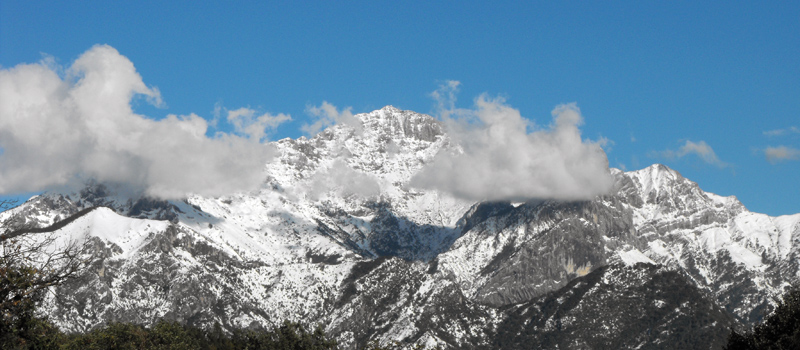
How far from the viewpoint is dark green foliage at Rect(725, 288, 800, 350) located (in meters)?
138

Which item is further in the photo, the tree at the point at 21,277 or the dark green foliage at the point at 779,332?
the dark green foliage at the point at 779,332

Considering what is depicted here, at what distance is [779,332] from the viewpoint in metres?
144

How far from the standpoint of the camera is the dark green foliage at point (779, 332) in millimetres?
137875

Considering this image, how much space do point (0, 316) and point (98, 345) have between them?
384ft

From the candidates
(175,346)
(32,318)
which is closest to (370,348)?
(175,346)

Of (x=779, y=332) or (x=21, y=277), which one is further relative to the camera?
(x=779, y=332)

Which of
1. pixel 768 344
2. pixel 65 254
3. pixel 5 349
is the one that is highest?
pixel 768 344

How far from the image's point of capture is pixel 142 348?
635 ft

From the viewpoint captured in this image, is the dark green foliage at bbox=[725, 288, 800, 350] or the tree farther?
the dark green foliage at bbox=[725, 288, 800, 350]

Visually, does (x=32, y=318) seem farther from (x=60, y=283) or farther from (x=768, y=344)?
(x=768, y=344)

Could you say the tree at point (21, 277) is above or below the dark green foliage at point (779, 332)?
below

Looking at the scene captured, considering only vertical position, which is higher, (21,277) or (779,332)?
(779,332)

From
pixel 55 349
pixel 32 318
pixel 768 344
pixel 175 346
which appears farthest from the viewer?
pixel 175 346

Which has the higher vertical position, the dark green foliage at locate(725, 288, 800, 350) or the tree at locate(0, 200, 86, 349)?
the dark green foliage at locate(725, 288, 800, 350)
